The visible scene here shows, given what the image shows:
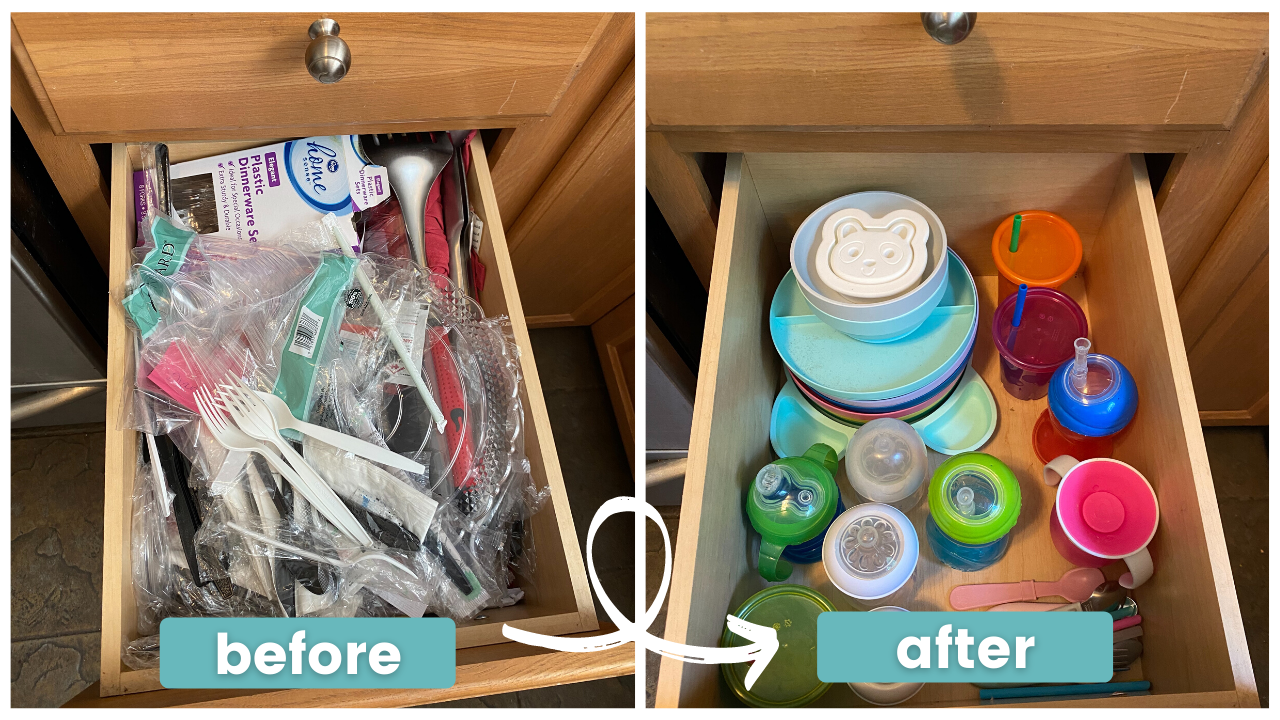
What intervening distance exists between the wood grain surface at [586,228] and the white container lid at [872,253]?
0.77ft

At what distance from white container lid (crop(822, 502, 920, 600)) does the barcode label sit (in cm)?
48

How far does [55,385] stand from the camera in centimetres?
113

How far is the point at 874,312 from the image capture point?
768 mm

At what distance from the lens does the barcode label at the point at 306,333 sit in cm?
74

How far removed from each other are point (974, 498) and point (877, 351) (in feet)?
0.53

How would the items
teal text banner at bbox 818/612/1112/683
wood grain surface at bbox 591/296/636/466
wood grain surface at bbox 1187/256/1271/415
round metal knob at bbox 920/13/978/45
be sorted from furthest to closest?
wood grain surface at bbox 591/296/636/466 < wood grain surface at bbox 1187/256/1271/415 < teal text banner at bbox 818/612/1112/683 < round metal knob at bbox 920/13/978/45

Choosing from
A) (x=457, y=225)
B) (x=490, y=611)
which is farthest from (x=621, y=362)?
(x=490, y=611)

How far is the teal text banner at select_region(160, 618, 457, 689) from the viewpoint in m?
0.64

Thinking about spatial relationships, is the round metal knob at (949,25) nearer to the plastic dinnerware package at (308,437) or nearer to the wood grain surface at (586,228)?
the wood grain surface at (586,228)

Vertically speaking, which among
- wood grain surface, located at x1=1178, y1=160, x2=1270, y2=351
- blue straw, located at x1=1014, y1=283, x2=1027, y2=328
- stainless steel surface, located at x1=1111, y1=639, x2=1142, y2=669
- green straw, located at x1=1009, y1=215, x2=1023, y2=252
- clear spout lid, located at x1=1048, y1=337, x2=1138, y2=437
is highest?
green straw, located at x1=1009, y1=215, x2=1023, y2=252

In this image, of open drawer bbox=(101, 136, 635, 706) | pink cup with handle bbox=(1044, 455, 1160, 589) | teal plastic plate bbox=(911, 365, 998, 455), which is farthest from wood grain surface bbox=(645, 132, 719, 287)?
pink cup with handle bbox=(1044, 455, 1160, 589)

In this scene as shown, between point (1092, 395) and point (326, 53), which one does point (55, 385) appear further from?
point (1092, 395)

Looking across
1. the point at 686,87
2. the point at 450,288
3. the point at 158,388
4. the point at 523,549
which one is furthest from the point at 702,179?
the point at 158,388

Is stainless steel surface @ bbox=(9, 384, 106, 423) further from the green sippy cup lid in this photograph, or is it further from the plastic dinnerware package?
the green sippy cup lid
